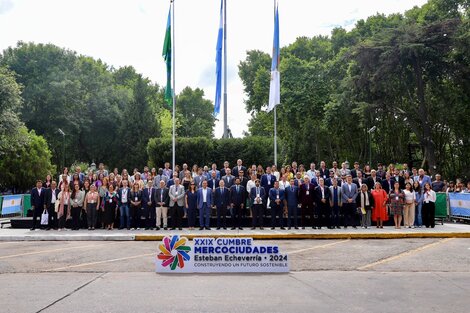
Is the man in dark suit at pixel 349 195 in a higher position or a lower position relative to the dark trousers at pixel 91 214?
higher

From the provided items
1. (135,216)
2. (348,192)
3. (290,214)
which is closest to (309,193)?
(290,214)

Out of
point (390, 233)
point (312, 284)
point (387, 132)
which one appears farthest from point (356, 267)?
point (387, 132)

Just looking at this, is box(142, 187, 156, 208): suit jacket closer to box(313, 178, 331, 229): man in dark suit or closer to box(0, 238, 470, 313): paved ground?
box(0, 238, 470, 313): paved ground

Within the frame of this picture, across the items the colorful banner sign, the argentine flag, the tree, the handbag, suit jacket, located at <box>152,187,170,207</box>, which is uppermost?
the tree

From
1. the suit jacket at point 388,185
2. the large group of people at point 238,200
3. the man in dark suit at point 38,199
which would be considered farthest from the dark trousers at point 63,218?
the suit jacket at point 388,185

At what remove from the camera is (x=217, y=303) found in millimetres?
7637

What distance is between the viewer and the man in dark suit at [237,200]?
18.2 meters

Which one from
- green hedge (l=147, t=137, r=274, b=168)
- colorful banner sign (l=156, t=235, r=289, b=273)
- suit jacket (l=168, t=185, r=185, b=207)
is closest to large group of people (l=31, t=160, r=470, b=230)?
suit jacket (l=168, t=185, r=185, b=207)

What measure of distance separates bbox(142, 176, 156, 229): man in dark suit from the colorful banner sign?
821 cm

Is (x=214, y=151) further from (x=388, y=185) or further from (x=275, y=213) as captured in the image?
(x=388, y=185)

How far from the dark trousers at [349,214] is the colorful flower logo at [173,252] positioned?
377 inches

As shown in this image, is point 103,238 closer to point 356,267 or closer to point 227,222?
point 227,222

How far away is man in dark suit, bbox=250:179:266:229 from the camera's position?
17969mm

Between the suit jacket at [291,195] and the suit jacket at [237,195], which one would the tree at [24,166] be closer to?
the suit jacket at [237,195]
